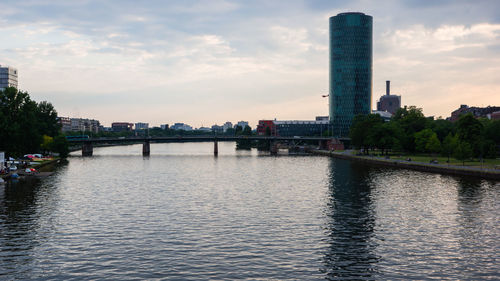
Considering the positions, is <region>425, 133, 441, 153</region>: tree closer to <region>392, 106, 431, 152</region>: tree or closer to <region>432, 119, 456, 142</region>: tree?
<region>392, 106, 431, 152</region>: tree

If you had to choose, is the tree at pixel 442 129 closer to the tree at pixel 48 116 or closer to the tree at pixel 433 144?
the tree at pixel 433 144

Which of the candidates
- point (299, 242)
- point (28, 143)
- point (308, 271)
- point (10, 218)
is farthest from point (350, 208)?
point (28, 143)

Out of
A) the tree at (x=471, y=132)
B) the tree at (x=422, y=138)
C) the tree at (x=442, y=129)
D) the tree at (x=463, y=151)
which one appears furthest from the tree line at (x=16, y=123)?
the tree at (x=442, y=129)

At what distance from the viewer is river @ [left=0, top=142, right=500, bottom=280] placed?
109ft

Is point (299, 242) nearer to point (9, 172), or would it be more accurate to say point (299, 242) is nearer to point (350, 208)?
point (350, 208)

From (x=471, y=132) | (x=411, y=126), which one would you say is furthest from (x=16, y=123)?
(x=411, y=126)

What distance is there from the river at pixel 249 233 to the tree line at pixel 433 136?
153ft

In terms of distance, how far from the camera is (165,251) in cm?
3784

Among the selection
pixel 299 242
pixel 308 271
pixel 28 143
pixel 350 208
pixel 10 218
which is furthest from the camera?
pixel 28 143

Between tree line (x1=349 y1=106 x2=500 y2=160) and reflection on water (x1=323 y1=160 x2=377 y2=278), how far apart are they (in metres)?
60.2

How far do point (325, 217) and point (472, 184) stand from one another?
4744 cm

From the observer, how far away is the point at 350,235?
4412 cm

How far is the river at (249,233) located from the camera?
33.2 m

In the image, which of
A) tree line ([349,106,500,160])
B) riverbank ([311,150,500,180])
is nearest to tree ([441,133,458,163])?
tree line ([349,106,500,160])
